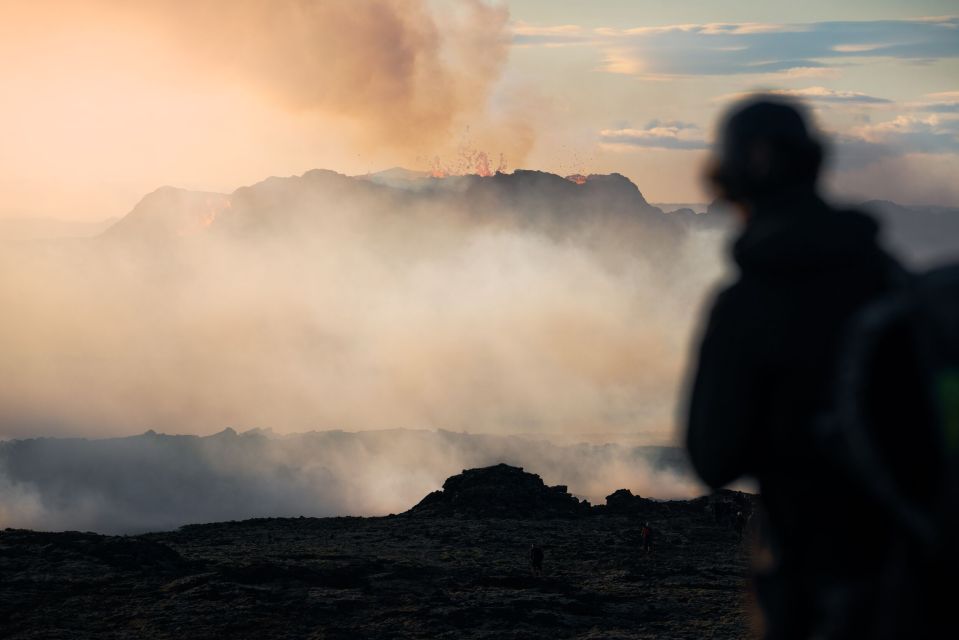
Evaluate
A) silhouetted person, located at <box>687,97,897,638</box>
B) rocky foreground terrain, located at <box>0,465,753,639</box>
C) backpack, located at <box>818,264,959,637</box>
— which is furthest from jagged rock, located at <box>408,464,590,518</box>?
backpack, located at <box>818,264,959,637</box>

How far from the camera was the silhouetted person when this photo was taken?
3.41 metres

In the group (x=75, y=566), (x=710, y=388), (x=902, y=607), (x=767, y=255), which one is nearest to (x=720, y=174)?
(x=767, y=255)

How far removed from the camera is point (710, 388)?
11.7 ft

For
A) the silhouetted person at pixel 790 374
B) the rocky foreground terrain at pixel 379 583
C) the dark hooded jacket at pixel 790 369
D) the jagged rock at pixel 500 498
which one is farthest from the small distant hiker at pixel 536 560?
the dark hooded jacket at pixel 790 369

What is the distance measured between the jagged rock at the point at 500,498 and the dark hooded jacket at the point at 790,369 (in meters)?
62.2

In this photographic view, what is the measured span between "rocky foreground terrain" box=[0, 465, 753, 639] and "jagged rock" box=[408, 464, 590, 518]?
5.95 m

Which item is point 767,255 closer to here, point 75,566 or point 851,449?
point 851,449

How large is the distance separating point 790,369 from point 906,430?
0.48 metres

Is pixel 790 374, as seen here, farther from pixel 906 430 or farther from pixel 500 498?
pixel 500 498

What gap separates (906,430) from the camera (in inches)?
121

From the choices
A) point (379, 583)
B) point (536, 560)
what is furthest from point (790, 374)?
point (536, 560)

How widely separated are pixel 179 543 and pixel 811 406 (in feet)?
176

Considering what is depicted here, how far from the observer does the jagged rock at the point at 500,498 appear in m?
66.1

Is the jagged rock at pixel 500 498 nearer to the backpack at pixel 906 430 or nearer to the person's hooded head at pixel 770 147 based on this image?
the person's hooded head at pixel 770 147
